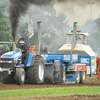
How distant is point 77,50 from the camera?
21.1m

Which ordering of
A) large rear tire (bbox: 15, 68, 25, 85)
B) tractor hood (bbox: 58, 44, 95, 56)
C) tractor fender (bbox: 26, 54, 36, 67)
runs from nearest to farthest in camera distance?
large rear tire (bbox: 15, 68, 25, 85), tractor fender (bbox: 26, 54, 36, 67), tractor hood (bbox: 58, 44, 95, 56)

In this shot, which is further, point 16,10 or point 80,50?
point 80,50

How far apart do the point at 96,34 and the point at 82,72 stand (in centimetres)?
4187

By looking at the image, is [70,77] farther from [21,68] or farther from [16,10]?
[16,10]

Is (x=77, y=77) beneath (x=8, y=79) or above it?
beneath

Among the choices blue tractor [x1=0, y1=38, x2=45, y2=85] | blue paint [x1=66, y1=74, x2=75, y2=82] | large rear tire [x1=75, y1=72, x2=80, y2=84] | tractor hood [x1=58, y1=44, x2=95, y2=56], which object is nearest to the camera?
blue tractor [x1=0, y1=38, x2=45, y2=85]

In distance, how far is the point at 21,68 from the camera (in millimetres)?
15023

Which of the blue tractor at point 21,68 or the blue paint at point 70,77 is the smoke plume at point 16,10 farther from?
the blue paint at point 70,77

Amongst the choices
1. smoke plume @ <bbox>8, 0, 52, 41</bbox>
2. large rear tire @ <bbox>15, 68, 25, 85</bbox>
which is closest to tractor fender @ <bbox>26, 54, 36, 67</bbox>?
large rear tire @ <bbox>15, 68, 25, 85</bbox>

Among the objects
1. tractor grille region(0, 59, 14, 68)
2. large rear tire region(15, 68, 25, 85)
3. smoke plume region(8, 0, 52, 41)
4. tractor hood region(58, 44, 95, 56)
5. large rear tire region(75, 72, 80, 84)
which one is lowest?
large rear tire region(75, 72, 80, 84)

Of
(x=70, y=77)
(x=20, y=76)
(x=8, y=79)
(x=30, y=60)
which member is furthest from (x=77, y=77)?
(x=20, y=76)

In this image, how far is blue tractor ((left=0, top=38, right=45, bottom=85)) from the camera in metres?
14.9

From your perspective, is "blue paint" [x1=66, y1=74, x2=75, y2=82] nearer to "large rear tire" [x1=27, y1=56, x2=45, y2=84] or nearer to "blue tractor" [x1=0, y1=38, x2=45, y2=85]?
"blue tractor" [x1=0, y1=38, x2=45, y2=85]

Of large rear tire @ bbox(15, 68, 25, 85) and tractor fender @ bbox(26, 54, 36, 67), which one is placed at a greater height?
tractor fender @ bbox(26, 54, 36, 67)
